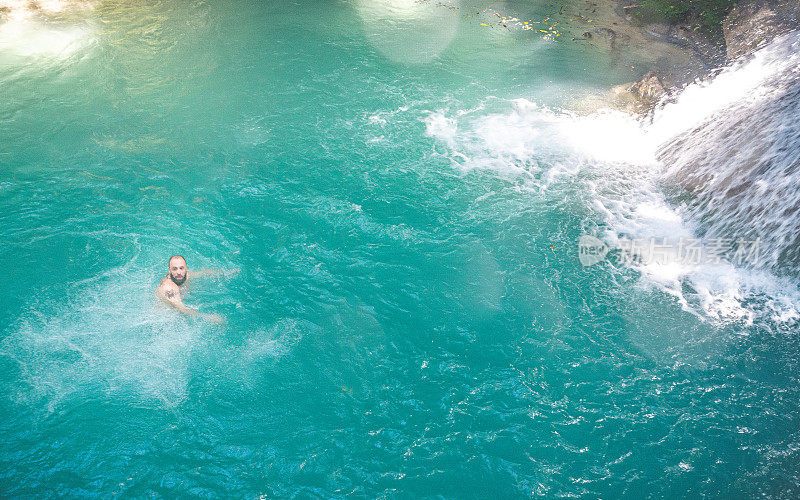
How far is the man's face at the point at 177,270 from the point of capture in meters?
6.75

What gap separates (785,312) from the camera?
7.09 m

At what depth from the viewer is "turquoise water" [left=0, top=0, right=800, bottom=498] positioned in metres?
5.43

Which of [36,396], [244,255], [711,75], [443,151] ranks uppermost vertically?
[711,75]

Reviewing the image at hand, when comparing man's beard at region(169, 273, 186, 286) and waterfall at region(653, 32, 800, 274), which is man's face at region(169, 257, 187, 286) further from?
waterfall at region(653, 32, 800, 274)

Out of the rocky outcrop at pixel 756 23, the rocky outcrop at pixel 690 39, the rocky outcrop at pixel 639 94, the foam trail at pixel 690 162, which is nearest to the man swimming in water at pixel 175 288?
the foam trail at pixel 690 162

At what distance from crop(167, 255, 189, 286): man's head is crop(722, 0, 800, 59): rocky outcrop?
13.4 m

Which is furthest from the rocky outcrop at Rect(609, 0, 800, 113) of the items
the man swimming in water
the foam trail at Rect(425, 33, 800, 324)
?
the man swimming in water

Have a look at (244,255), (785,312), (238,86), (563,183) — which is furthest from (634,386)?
(238,86)

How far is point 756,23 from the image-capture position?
12.5 metres

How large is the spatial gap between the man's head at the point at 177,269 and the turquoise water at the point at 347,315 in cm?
36

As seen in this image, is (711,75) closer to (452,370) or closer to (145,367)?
(452,370)

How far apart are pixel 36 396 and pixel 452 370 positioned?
5149 millimetres

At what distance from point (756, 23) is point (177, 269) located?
49.1ft

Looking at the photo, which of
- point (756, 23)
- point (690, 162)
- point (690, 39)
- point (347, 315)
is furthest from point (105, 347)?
point (756, 23)
